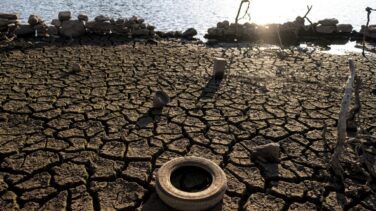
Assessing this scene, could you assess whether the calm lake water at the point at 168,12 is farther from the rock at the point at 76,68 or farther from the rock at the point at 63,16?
the rock at the point at 76,68

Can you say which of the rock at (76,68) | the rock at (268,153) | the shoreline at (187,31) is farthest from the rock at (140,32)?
the rock at (268,153)

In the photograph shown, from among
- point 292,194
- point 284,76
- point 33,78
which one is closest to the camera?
point 292,194

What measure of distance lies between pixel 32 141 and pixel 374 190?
4.41 meters

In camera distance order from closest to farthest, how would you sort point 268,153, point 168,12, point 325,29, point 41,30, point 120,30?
point 268,153 < point 41,30 < point 120,30 < point 325,29 < point 168,12

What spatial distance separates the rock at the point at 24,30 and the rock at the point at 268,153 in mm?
9283

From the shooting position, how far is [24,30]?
10.9 metres

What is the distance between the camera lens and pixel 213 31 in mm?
12828

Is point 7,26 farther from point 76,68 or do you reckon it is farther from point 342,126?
point 342,126

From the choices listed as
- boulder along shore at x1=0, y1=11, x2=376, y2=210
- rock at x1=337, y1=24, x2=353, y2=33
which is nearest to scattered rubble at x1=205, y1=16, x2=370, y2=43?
rock at x1=337, y1=24, x2=353, y2=33

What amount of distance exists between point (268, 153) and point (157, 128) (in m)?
1.73

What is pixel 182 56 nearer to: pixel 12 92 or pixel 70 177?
pixel 12 92

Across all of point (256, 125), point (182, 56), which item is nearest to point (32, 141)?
point (256, 125)

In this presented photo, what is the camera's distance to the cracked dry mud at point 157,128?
151 inches

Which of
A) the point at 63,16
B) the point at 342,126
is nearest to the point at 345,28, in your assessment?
the point at 63,16
